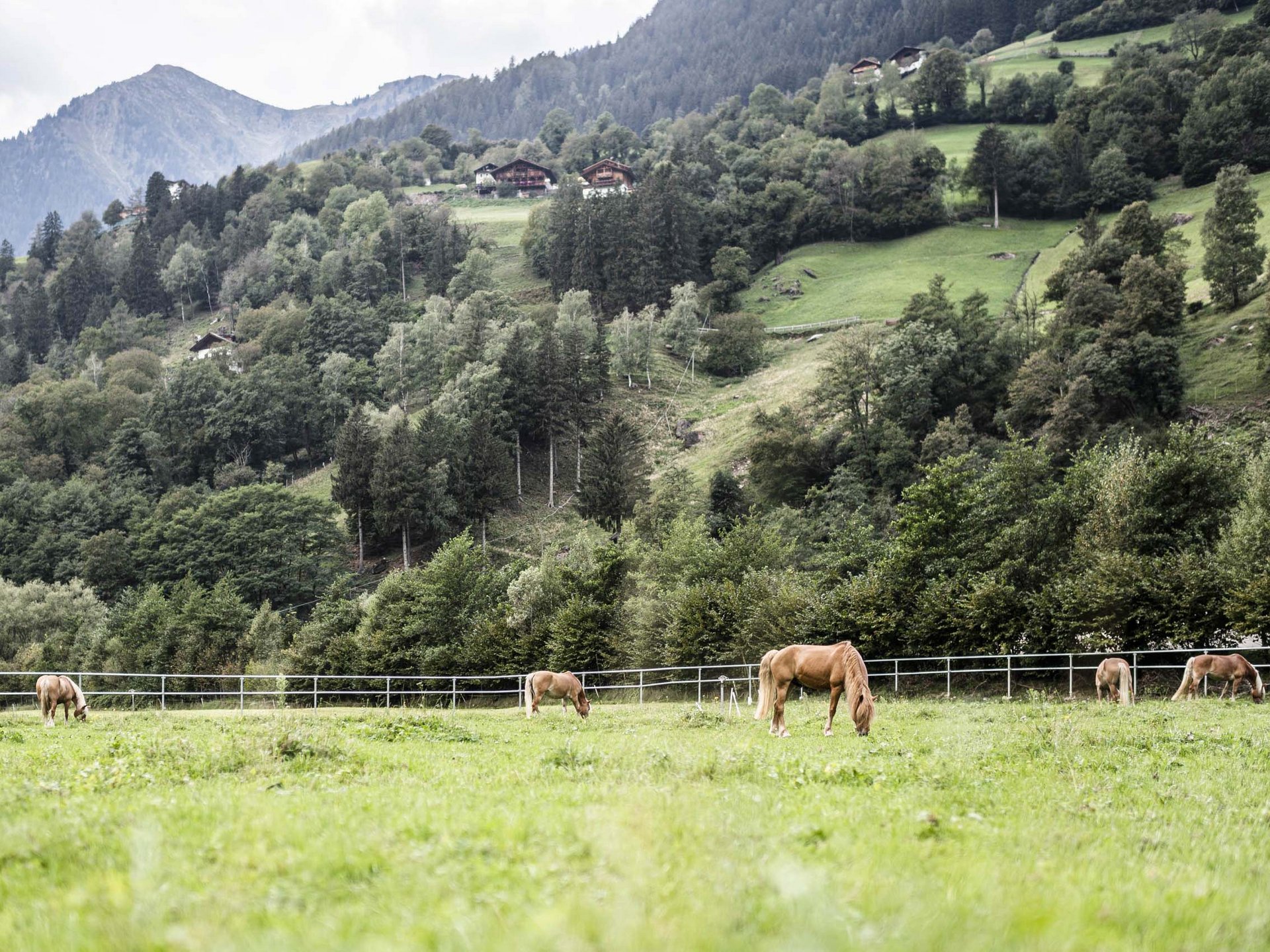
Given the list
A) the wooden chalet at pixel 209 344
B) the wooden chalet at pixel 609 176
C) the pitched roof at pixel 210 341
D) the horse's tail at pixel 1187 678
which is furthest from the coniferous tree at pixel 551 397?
the wooden chalet at pixel 609 176

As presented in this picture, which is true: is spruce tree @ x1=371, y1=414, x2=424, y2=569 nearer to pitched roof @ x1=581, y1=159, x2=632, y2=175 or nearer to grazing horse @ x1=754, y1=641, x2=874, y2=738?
grazing horse @ x1=754, y1=641, x2=874, y2=738

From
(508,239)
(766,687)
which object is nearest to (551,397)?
(508,239)

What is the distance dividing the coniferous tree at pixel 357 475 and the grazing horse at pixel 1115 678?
72590 mm

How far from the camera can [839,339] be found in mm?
87312

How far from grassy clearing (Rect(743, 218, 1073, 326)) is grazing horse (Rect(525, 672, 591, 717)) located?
84.2 metres

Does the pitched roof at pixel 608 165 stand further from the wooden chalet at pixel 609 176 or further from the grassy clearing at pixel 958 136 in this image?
the grassy clearing at pixel 958 136

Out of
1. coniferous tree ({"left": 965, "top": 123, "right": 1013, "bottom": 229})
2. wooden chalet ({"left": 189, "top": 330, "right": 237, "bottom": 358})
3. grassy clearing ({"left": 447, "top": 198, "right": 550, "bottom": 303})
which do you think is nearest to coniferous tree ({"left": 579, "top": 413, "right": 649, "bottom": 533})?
grassy clearing ({"left": 447, "top": 198, "right": 550, "bottom": 303})

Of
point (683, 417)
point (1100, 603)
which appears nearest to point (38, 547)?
point (683, 417)

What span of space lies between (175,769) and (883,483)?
68.2 metres

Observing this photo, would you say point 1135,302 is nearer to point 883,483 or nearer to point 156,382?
point 883,483

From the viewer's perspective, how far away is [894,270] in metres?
120

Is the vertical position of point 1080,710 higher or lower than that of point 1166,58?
lower

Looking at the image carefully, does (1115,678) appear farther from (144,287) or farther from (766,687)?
(144,287)

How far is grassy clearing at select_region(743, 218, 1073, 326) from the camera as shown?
110m
